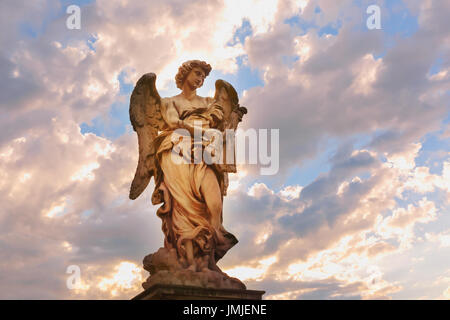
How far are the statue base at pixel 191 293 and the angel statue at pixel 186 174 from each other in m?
0.18

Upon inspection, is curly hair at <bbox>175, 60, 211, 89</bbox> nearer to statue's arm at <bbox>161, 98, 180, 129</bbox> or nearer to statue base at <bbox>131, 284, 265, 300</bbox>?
statue's arm at <bbox>161, 98, 180, 129</bbox>

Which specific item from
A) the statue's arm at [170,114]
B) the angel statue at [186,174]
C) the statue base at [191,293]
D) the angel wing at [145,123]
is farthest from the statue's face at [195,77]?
the statue base at [191,293]

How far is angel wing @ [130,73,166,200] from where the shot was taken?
10547 millimetres

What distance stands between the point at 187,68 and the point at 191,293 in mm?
4490

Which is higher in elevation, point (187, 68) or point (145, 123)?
point (187, 68)

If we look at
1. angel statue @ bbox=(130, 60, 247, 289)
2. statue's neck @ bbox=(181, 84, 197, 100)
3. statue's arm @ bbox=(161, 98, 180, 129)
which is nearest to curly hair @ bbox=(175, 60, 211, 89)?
angel statue @ bbox=(130, 60, 247, 289)

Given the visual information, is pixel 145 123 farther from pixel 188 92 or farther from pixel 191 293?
pixel 191 293

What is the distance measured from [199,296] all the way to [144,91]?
14.0ft

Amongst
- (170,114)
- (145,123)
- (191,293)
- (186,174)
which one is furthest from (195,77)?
(191,293)

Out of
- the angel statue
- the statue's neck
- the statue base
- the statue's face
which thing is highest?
the statue's face

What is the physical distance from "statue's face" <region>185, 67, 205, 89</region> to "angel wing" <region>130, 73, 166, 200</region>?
696mm

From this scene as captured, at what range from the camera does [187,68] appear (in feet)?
35.3
